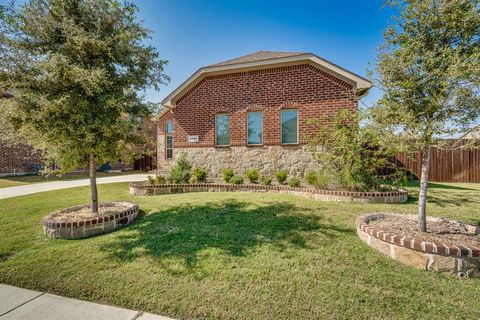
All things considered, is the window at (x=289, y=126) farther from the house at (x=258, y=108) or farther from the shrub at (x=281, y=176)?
the shrub at (x=281, y=176)

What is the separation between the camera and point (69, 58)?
428cm

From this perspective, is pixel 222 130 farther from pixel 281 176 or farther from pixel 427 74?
pixel 427 74

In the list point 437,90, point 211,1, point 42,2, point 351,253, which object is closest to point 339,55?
point 211,1

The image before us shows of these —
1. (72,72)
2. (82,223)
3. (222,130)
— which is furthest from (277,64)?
(82,223)

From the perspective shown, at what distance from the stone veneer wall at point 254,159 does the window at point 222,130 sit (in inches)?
14.0

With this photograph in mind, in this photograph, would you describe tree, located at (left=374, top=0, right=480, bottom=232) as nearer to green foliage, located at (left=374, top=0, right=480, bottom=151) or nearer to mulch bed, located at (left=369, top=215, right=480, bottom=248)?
green foliage, located at (left=374, top=0, right=480, bottom=151)

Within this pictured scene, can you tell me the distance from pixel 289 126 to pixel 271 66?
102 inches

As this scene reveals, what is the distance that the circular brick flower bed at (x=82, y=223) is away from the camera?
4.32 metres

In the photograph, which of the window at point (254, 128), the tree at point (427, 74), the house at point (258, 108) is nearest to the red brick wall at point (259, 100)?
the house at point (258, 108)

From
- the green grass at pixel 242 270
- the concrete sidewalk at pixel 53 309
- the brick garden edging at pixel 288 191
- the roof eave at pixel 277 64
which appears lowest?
the concrete sidewalk at pixel 53 309

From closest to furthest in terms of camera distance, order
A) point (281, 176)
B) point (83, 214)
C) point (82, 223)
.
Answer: point (82, 223) → point (83, 214) → point (281, 176)

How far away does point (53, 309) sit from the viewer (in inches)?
98.9

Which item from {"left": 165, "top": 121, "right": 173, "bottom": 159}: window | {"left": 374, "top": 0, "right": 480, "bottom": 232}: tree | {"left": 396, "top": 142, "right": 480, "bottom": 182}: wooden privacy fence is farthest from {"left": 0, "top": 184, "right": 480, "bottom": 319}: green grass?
{"left": 165, "top": 121, "right": 173, "bottom": 159}: window

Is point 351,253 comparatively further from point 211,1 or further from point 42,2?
point 211,1
